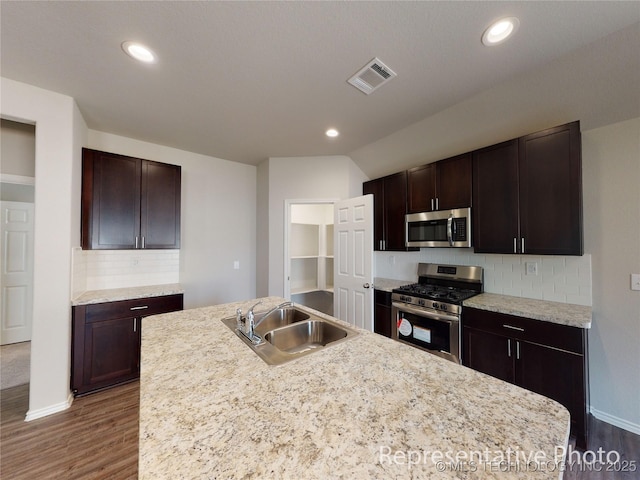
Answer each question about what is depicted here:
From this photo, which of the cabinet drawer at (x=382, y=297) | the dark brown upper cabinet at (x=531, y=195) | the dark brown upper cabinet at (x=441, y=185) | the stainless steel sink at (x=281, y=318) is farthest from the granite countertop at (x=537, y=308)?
the stainless steel sink at (x=281, y=318)

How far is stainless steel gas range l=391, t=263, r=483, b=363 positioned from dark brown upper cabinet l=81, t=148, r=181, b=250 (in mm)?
2795

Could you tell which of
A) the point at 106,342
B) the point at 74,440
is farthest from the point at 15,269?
the point at 74,440

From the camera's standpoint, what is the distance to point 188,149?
3453 mm

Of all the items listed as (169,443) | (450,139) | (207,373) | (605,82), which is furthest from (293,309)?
(605,82)

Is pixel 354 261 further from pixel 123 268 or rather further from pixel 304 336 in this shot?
pixel 123 268

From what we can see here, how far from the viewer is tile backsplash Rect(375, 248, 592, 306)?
2.10 meters

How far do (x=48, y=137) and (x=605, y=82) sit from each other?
14.3 feet

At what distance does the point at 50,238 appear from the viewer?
212 cm

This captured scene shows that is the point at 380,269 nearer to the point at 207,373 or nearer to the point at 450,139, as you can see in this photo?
the point at 450,139

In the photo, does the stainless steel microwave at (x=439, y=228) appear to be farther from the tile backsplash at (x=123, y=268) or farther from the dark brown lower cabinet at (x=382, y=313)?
the tile backsplash at (x=123, y=268)

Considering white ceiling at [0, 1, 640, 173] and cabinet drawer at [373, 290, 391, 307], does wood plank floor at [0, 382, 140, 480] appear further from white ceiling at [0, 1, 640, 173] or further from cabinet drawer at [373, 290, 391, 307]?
white ceiling at [0, 1, 640, 173]

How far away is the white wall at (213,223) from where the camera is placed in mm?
3467

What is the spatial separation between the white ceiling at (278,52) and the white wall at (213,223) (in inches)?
37.4

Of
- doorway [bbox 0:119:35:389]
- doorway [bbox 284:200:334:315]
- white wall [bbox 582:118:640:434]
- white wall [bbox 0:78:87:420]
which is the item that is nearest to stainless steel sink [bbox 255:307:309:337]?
white wall [bbox 0:78:87:420]
